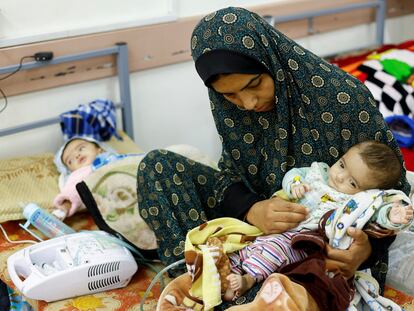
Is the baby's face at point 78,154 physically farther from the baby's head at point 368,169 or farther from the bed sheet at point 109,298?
the baby's head at point 368,169

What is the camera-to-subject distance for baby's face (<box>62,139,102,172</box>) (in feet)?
7.88

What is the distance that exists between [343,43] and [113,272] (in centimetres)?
234

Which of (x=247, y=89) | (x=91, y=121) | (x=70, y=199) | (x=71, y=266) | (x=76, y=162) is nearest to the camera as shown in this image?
(x=247, y=89)

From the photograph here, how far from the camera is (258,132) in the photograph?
6.19 feet

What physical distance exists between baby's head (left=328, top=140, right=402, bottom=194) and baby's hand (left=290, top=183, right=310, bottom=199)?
3.3 inches

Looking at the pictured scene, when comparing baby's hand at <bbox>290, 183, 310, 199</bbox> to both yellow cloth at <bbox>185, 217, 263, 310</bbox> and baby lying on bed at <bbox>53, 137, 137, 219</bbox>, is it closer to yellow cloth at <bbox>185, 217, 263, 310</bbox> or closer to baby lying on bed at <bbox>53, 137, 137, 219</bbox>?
yellow cloth at <bbox>185, 217, 263, 310</bbox>

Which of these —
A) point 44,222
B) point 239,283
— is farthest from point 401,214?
point 44,222

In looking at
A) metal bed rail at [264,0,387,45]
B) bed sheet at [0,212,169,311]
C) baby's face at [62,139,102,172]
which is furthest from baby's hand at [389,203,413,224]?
metal bed rail at [264,0,387,45]

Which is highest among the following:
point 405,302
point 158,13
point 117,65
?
point 158,13

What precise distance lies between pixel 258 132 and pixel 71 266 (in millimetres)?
692

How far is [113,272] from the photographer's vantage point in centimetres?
183

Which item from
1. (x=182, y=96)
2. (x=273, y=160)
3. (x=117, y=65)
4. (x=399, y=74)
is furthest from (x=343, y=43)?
(x=273, y=160)

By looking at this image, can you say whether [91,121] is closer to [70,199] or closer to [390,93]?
[70,199]

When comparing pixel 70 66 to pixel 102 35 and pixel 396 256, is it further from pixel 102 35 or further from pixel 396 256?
pixel 396 256
